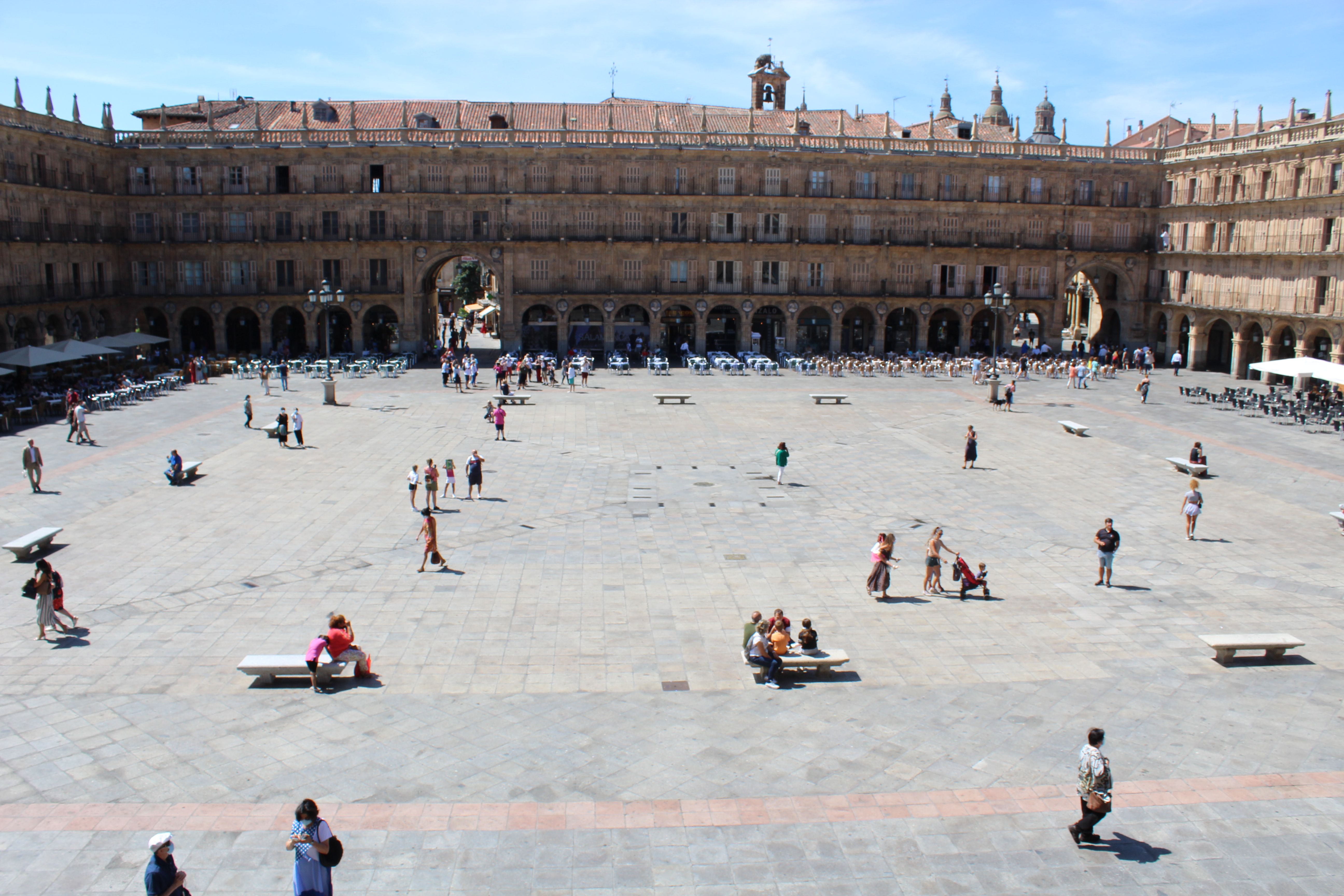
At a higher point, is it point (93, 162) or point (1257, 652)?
point (93, 162)

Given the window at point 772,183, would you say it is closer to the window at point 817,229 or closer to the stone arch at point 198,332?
the window at point 817,229

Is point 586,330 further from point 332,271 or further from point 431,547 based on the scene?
point 431,547

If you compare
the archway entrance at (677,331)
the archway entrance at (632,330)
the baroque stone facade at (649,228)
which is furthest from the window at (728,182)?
the archway entrance at (632,330)

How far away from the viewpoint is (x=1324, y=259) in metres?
47.3

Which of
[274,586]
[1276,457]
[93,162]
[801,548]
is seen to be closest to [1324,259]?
[1276,457]

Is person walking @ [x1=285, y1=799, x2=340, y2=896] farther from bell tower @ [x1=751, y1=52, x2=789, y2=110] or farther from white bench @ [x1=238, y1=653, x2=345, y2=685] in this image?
bell tower @ [x1=751, y1=52, x2=789, y2=110]

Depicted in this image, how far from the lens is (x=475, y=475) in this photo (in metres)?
25.2

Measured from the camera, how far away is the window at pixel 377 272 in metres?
58.4

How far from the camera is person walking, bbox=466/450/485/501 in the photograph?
82.8 feet

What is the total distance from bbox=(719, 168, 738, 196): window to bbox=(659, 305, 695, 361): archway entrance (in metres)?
7.07

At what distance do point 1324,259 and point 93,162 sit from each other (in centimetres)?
6144

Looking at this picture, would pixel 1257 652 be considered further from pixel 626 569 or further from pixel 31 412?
pixel 31 412

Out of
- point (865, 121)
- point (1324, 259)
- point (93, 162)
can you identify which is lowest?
point (1324, 259)

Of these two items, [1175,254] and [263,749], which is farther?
[1175,254]
